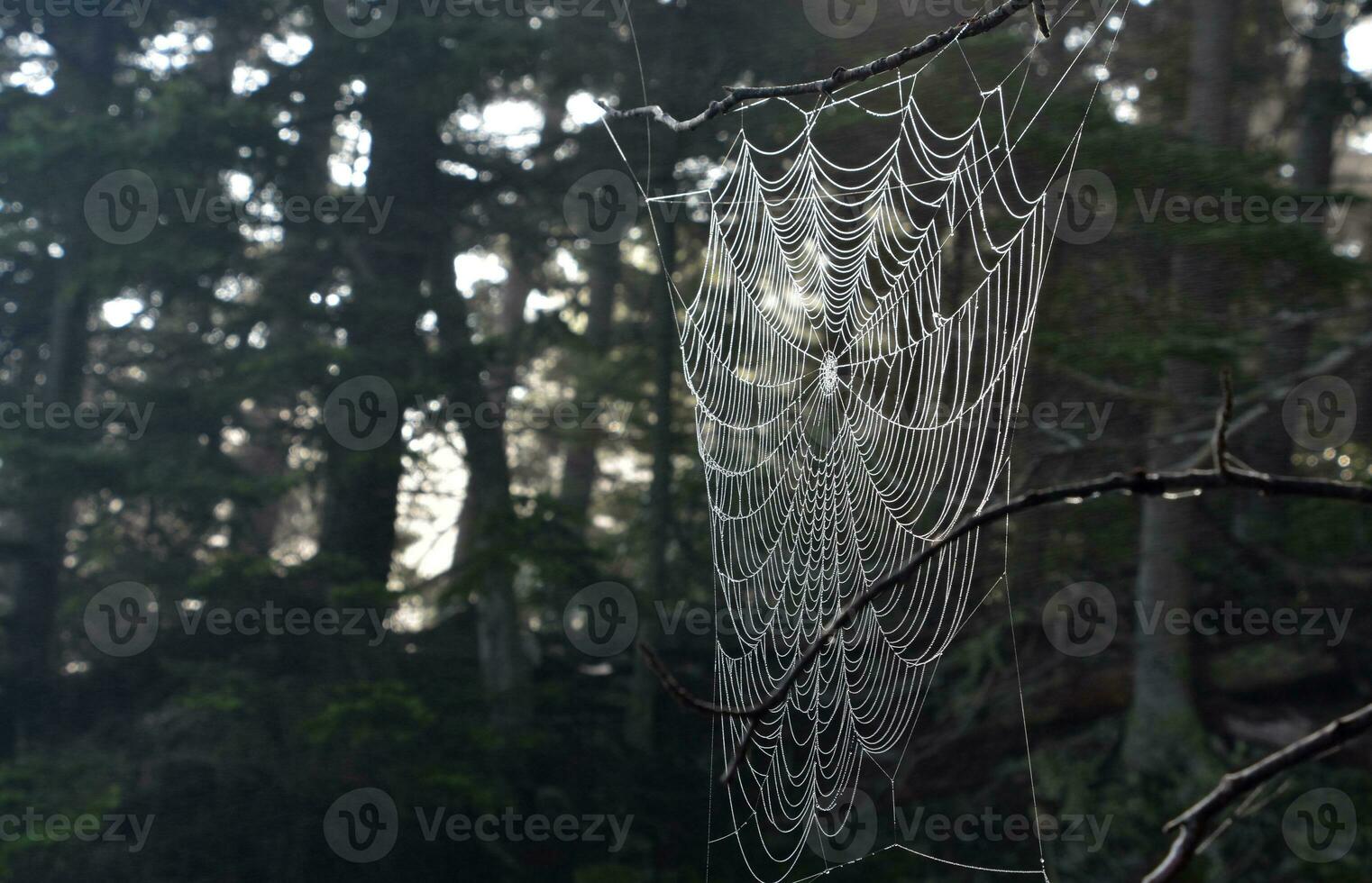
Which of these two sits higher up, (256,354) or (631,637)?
(256,354)

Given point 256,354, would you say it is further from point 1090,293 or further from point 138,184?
point 1090,293

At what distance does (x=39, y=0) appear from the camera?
9320 mm

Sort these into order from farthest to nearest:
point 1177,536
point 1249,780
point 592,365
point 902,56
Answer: point 592,365, point 1177,536, point 902,56, point 1249,780

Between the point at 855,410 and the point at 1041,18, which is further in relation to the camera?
the point at 855,410

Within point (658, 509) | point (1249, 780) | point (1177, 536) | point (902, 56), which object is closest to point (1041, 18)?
point (902, 56)

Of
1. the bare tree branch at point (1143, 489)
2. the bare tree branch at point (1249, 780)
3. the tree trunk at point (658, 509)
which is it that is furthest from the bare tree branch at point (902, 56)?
the tree trunk at point (658, 509)

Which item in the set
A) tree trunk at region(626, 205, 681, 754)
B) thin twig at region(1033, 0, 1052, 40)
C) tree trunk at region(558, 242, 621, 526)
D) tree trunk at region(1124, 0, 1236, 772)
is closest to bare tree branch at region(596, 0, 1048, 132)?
thin twig at region(1033, 0, 1052, 40)

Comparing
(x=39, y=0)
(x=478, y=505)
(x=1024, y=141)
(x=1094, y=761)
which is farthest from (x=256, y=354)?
(x=1094, y=761)

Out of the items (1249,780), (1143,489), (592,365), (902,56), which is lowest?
(1249,780)

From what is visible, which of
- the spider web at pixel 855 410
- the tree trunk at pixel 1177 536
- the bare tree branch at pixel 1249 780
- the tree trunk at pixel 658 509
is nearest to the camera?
the bare tree branch at pixel 1249 780

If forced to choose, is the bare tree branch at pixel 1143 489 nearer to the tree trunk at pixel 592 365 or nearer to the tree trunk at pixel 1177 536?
the tree trunk at pixel 1177 536

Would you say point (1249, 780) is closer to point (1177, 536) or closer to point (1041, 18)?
point (1041, 18)

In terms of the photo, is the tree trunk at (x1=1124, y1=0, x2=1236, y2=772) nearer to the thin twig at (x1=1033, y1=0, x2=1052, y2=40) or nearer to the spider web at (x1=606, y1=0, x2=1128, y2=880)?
the spider web at (x1=606, y1=0, x2=1128, y2=880)

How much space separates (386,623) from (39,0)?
5.97m
